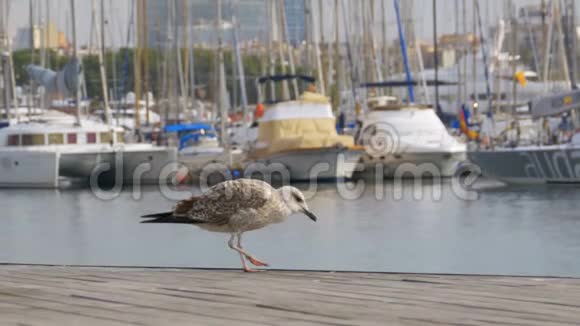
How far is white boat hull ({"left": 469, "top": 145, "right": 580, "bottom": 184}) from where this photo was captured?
36000 millimetres

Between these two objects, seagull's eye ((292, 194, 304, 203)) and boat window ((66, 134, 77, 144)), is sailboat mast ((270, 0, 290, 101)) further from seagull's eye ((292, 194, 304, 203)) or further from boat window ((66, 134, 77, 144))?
seagull's eye ((292, 194, 304, 203))

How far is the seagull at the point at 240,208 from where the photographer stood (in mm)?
10648

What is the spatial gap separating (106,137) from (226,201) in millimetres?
31884

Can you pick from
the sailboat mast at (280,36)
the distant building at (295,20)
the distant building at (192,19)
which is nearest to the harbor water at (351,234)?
the sailboat mast at (280,36)

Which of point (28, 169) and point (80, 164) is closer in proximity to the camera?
point (80, 164)

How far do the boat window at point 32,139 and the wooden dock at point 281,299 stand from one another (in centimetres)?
3233

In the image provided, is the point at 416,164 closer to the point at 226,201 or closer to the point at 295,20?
the point at 295,20

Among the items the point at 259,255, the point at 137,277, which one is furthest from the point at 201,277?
the point at 259,255

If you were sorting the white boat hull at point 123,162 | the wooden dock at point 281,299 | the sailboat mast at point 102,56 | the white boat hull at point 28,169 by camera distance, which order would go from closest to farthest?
the wooden dock at point 281,299
the white boat hull at point 123,162
the white boat hull at point 28,169
the sailboat mast at point 102,56

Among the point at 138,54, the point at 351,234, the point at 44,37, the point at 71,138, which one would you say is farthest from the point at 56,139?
the point at 44,37

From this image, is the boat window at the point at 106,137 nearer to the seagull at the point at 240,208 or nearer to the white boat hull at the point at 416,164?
the white boat hull at the point at 416,164

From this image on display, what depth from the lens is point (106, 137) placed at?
1661 inches

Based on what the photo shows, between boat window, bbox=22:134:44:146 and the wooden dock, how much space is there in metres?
32.3

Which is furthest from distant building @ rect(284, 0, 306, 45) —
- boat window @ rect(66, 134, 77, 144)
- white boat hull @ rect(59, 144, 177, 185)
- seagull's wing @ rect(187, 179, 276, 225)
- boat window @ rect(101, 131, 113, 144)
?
seagull's wing @ rect(187, 179, 276, 225)
